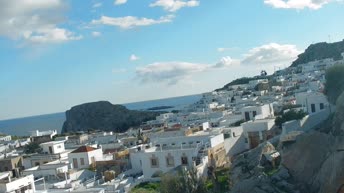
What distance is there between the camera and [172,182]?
3466 cm

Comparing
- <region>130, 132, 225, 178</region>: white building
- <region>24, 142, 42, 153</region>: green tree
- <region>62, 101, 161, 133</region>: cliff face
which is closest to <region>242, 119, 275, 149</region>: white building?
<region>130, 132, 225, 178</region>: white building

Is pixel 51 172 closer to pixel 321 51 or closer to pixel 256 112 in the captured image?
pixel 256 112

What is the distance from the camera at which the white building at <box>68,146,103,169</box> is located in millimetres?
50406

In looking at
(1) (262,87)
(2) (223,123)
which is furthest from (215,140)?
(1) (262,87)

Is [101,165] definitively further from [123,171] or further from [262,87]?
[262,87]

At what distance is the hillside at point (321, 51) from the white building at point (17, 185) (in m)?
119

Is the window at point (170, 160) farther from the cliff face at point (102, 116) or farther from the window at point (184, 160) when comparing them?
the cliff face at point (102, 116)

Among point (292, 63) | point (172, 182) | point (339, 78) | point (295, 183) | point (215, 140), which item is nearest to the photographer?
point (295, 183)

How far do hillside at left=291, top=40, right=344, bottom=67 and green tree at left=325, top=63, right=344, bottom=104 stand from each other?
95664 millimetres

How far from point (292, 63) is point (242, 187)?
156 meters

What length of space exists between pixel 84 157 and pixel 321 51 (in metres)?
123

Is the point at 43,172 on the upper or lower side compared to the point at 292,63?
lower

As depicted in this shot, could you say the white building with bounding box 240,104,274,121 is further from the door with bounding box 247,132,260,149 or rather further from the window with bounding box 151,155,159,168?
the window with bounding box 151,155,159,168

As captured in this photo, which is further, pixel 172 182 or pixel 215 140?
pixel 215 140
